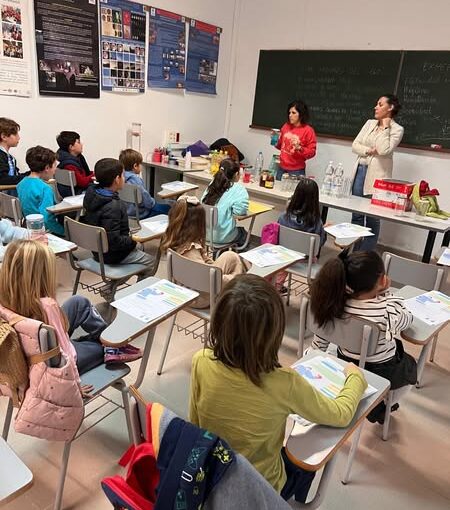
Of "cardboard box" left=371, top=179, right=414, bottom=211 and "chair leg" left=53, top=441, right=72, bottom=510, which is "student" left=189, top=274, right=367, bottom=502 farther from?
"cardboard box" left=371, top=179, right=414, bottom=211

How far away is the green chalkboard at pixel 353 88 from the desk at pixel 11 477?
5.00m

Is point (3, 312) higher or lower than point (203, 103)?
lower

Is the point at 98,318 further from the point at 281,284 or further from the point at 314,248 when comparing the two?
the point at 281,284

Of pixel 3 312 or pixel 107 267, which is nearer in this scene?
pixel 3 312

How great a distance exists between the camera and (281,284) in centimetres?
351

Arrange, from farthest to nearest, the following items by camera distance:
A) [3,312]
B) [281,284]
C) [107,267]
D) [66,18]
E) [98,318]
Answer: [66,18]
[281,284]
[107,267]
[98,318]
[3,312]

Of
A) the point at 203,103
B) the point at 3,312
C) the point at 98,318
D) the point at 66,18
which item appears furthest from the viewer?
the point at 203,103

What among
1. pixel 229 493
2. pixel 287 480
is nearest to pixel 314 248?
pixel 287 480

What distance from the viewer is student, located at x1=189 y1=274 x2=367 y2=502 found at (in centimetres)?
110

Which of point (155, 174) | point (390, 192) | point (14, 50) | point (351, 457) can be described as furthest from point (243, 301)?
point (155, 174)

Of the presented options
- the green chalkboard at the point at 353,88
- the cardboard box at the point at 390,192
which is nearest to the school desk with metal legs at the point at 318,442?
the cardboard box at the point at 390,192

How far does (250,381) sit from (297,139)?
415cm

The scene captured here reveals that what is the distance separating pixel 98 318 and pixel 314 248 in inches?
60.5

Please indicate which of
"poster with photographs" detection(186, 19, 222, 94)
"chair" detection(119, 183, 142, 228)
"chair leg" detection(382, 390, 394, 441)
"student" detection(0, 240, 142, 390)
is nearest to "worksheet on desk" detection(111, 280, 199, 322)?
"student" detection(0, 240, 142, 390)
